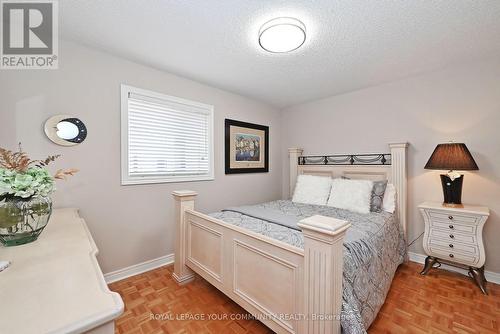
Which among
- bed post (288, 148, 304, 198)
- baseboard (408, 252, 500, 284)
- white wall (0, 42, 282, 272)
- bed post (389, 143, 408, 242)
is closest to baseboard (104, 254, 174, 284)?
white wall (0, 42, 282, 272)

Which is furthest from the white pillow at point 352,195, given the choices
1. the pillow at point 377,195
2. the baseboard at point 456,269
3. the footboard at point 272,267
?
the footboard at point 272,267

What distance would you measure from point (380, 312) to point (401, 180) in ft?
5.18

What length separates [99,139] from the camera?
2098 mm

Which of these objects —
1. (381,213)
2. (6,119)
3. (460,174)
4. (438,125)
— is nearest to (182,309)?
(6,119)

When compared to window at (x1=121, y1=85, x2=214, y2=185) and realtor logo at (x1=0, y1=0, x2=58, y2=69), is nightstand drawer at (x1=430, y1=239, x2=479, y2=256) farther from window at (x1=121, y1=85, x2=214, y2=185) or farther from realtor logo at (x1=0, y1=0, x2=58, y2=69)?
realtor logo at (x1=0, y1=0, x2=58, y2=69)

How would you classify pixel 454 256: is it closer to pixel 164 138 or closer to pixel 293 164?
pixel 293 164

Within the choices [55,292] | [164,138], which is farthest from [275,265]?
[164,138]

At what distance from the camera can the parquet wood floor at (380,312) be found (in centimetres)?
155

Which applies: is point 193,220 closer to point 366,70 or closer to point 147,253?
point 147,253

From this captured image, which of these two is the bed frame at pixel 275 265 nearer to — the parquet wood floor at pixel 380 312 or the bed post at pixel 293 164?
the parquet wood floor at pixel 380 312

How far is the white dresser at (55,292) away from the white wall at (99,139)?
A: 3.61 ft

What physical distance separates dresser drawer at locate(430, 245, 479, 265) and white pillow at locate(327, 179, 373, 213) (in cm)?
72

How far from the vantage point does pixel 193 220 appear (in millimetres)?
2064

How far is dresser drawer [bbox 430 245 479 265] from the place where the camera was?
6.53 feet
